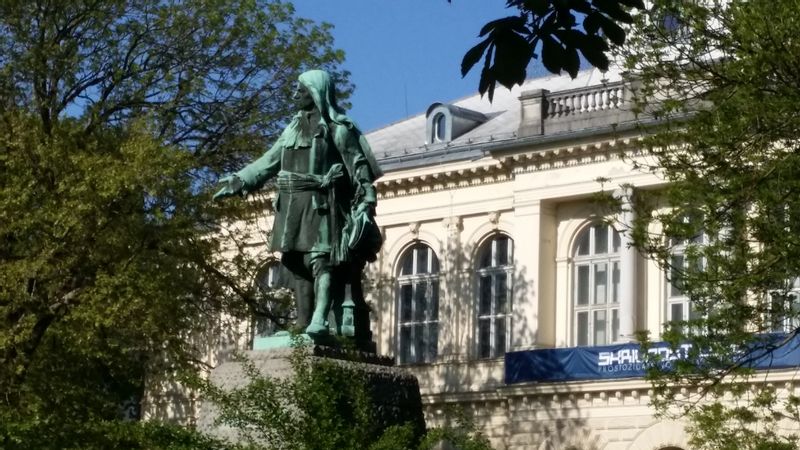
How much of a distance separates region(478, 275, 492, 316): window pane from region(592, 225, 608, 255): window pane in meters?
2.76

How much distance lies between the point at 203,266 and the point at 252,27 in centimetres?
454

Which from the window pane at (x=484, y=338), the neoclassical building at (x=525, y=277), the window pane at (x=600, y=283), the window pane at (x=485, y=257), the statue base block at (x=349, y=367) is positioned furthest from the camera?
the window pane at (x=485, y=257)

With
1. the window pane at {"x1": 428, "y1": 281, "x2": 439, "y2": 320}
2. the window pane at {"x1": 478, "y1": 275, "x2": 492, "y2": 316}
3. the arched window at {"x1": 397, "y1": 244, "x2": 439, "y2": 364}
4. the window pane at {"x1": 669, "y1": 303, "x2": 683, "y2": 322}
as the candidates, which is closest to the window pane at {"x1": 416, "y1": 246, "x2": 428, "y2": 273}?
the arched window at {"x1": 397, "y1": 244, "x2": 439, "y2": 364}

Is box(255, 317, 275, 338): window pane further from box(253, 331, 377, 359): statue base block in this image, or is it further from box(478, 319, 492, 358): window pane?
box(253, 331, 377, 359): statue base block

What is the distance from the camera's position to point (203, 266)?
29281mm

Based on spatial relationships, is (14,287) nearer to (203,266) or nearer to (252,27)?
(203,266)

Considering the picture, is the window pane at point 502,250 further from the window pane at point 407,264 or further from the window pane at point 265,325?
the window pane at point 265,325

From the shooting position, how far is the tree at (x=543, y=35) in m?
8.75

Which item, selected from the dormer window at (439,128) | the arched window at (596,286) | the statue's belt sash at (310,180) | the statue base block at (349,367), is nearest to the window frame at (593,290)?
the arched window at (596,286)

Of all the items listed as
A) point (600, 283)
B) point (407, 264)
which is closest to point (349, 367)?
point (600, 283)

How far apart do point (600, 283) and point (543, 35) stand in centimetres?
3427

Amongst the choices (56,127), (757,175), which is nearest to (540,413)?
(56,127)

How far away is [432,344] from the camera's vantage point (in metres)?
45.4

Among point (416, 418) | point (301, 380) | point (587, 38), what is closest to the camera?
point (587, 38)
